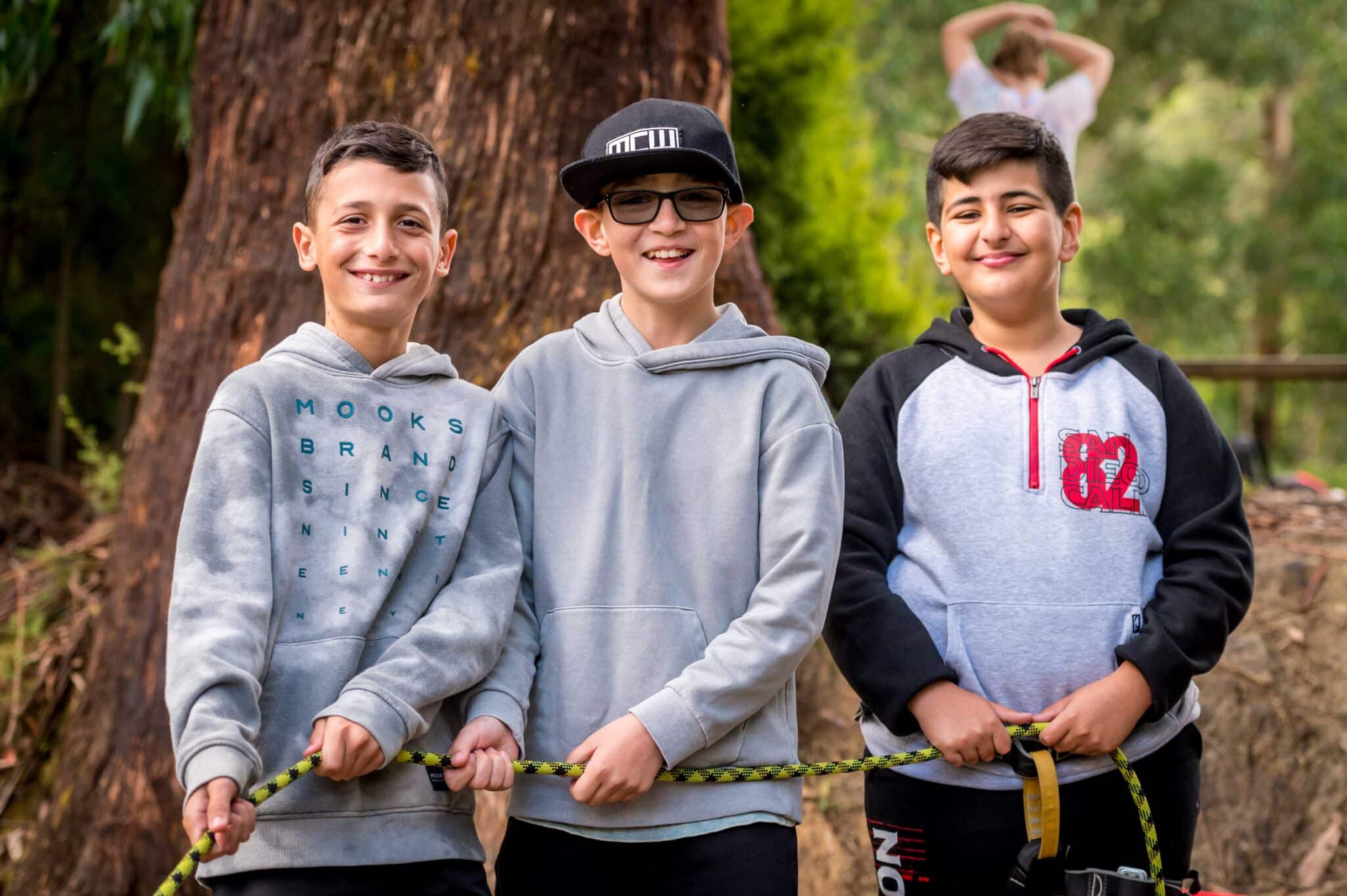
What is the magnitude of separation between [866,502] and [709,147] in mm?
691

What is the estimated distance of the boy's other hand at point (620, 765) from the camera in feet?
6.10

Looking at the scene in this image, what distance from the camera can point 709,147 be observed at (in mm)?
2094

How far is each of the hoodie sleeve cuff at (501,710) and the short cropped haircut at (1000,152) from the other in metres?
1.25

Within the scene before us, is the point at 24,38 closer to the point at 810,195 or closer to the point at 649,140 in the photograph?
the point at 810,195

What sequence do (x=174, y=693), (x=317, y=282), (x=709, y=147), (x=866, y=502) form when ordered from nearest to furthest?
1. (x=174, y=693)
2. (x=709, y=147)
3. (x=866, y=502)
4. (x=317, y=282)

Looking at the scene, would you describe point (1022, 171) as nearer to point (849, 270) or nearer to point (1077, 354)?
point (1077, 354)

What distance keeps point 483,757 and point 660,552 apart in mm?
427

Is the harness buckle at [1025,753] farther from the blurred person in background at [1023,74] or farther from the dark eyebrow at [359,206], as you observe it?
the blurred person in background at [1023,74]

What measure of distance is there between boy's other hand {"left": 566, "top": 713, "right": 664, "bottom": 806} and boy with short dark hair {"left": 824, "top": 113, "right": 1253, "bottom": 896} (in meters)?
0.46

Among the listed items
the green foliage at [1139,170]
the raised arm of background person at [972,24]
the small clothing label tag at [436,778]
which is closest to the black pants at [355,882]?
the small clothing label tag at [436,778]

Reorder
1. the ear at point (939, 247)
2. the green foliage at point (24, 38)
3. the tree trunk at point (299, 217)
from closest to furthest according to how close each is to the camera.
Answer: the ear at point (939, 247) < the tree trunk at point (299, 217) < the green foliage at point (24, 38)

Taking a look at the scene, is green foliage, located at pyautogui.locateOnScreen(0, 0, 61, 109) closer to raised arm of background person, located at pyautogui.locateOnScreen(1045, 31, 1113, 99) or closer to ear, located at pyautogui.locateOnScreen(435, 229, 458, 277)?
ear, located at pyautogui.locateOnScreen(435, 229, 458, 277)

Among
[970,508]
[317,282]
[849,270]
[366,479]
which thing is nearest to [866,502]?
[970,508]

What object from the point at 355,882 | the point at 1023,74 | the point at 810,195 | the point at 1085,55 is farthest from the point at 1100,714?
the point at 1085,55
